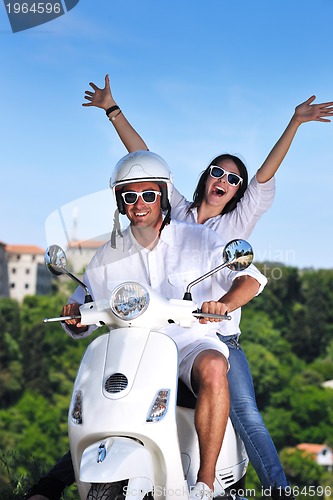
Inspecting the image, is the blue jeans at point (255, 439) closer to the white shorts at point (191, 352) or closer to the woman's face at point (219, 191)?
the white shorts at point (191, 352)

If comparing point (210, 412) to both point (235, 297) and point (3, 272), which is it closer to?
point (235, 297)

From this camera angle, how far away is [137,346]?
3.27 metres

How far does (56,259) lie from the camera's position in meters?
3.48

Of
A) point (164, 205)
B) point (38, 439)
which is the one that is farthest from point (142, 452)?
point (38, 439)

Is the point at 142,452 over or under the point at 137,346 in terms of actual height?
under

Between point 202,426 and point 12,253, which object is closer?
point 202,426

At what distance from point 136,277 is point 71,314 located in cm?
30

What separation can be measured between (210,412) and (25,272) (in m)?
88.2

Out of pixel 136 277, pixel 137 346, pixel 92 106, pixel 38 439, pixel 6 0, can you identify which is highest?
pixel 6 0

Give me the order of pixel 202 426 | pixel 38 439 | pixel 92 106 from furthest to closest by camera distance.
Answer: pixel 38 439 < pixel 92 106 < pixel 202 426

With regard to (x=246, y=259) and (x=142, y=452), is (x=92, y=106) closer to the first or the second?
(x=246, y=259)

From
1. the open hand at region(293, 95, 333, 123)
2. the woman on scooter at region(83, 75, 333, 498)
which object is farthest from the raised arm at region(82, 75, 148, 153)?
the open hand at region(293, 95, 333, 123)
